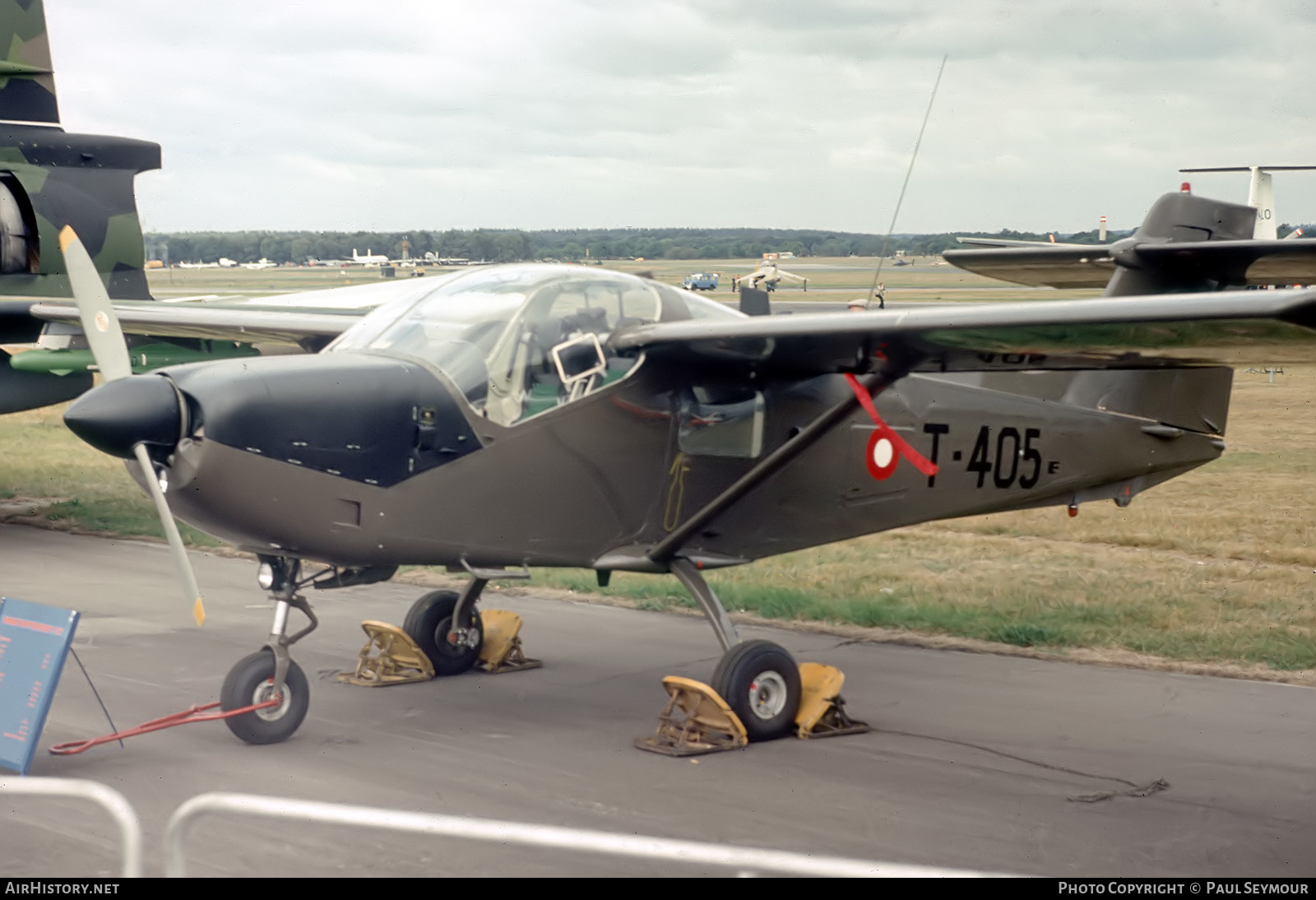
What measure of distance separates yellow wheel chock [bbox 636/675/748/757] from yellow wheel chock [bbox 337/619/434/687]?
2.12 metres

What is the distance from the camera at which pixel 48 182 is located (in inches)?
653

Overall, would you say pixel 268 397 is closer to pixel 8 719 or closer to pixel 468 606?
pixel 8 719

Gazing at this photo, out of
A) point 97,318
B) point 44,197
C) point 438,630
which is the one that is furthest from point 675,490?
point 44,197

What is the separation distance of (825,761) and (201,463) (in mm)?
3750

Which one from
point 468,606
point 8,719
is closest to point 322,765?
point 8,719

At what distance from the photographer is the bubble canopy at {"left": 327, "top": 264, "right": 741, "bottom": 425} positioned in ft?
25.5

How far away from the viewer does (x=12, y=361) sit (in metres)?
15.5

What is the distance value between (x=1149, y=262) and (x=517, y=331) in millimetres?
5142

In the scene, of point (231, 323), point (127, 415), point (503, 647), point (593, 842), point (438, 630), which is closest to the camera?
point (593, 842)

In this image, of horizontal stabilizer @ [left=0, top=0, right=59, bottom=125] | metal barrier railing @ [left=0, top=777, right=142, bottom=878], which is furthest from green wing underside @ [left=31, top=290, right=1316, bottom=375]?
horizontal stabilizer @ [left=0, top=0, right=59, bottom=125]

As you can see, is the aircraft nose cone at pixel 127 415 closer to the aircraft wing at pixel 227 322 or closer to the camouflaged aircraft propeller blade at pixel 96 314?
the camouflaged aircraft propeller blade at pixel 96 314

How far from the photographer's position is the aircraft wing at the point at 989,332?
21.1ft

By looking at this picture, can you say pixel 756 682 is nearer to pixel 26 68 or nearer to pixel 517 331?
pixel 517 331

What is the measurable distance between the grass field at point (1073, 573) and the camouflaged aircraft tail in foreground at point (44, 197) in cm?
231
